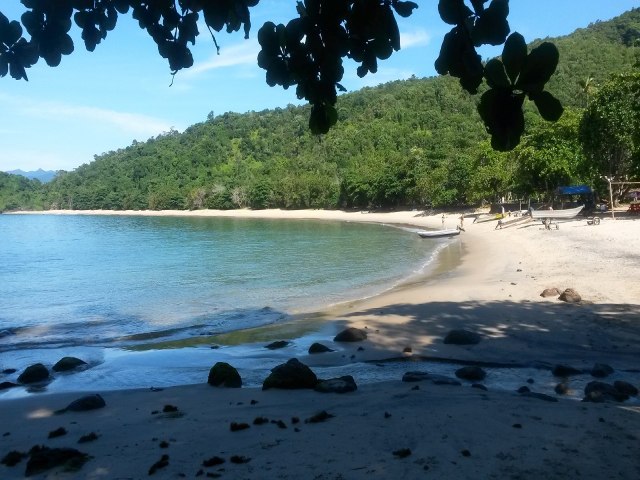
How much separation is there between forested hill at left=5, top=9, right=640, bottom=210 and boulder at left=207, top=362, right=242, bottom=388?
24513mm

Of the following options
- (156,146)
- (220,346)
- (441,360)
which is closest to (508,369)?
(441,360)

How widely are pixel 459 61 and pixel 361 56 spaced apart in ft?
2.08

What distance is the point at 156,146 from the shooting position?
6166 inches

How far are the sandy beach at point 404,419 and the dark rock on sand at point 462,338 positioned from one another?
116 mm

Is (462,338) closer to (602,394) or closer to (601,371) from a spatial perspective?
(601,371)

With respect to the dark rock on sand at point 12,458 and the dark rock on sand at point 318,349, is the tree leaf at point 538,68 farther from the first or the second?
the dark rock on sand at point 318,349

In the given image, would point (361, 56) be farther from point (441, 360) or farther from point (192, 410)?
point (441, 360)

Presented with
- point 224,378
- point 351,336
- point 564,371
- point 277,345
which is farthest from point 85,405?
point 564,371

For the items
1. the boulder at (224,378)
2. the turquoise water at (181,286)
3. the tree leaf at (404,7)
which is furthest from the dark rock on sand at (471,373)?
the turquoise water at (181,286)

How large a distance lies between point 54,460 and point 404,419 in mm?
3093

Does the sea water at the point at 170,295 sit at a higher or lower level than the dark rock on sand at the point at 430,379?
lower

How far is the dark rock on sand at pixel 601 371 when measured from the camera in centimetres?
762

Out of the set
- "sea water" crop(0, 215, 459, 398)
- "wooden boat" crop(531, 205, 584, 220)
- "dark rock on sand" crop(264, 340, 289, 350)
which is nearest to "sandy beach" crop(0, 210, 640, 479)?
"dark rock on sand" crop(264, 340, 289, 350)

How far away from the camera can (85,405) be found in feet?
23.3
